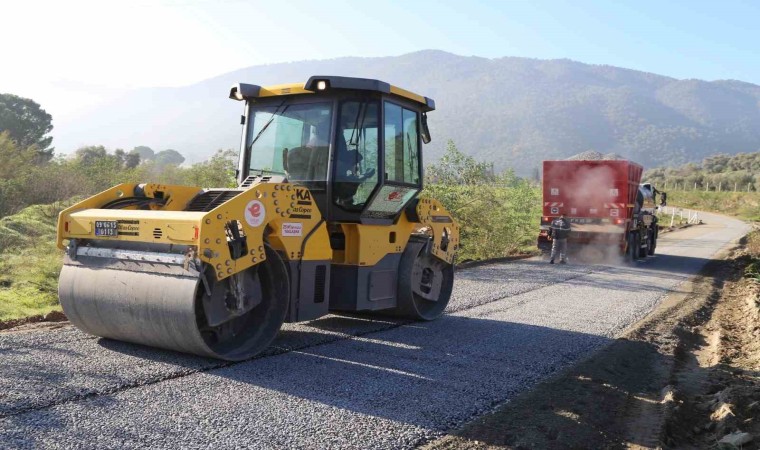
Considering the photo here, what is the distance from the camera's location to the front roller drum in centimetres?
544

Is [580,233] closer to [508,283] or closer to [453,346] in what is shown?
[508,283]

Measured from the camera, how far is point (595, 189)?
18219 millimetres

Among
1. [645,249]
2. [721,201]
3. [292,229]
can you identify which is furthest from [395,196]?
[721,201]

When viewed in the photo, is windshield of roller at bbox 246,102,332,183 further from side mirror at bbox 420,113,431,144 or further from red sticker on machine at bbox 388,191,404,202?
side mirror at bbox 420,113,431,144

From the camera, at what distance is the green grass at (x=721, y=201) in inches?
2282

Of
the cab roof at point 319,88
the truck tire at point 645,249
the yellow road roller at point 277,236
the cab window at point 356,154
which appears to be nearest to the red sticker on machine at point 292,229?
the yellow road roller at point 277,236

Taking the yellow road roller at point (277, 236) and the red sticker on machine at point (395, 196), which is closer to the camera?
the yellow road roller at point (277, 236)

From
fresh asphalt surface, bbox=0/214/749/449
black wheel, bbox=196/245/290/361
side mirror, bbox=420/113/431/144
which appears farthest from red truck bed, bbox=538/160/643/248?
black wheel, bbox=196/245/290/361

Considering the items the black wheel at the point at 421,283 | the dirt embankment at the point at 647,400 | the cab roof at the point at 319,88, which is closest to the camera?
the dirt embankment at the point at 647,400

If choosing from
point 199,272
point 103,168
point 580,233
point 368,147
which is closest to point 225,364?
point 199,272

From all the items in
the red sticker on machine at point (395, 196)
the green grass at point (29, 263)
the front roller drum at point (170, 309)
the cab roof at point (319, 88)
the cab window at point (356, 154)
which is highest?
the cab roof at point (319, 88)

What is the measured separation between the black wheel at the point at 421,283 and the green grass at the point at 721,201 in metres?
52.8

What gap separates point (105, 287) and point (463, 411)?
3.09m

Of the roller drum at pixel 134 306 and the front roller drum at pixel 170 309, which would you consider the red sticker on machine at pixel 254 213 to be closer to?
the front roller drum at pixel 170 309
